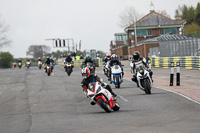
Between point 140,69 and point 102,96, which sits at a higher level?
point 140,69

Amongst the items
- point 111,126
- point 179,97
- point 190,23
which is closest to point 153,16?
point 190,23

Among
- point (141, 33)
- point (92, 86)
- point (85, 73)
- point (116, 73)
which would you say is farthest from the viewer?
point (141, 33)

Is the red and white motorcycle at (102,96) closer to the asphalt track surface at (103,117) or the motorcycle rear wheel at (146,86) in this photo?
the asphalt track surface at (103,117)

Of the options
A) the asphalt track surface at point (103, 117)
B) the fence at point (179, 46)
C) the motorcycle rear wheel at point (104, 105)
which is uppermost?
the fence at point (179, 46)

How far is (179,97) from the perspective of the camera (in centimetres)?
1409

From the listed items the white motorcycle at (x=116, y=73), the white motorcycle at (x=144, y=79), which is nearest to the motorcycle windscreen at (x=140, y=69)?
the white motorcycle at (x=144, y=79)

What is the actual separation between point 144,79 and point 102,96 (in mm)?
4936

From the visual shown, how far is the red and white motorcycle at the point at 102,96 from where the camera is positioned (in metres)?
10.9

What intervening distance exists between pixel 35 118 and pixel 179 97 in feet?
18.0

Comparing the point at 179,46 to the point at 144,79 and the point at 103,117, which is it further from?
the point at 103,117

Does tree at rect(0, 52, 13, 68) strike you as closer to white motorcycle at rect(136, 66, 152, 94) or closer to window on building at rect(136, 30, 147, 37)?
window on building at rect(136, 30, 147, 37)

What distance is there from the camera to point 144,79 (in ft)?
51.3

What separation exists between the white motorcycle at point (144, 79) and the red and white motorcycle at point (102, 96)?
14.5 feet

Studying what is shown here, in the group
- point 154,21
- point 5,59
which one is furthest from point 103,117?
point 5,59
